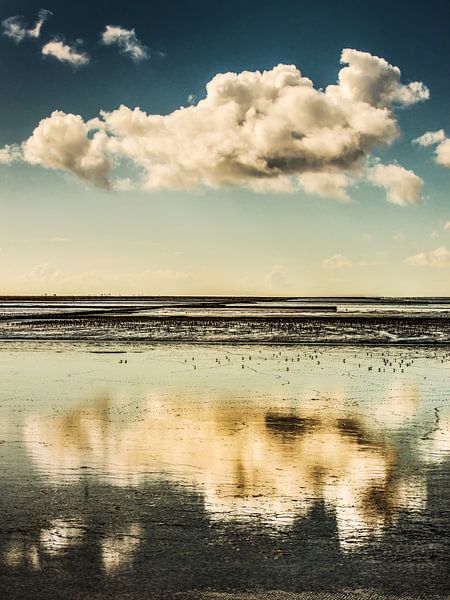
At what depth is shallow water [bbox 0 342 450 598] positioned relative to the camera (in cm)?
738

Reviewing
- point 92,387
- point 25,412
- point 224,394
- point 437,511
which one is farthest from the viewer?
point 92,387

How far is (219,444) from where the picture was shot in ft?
45.0

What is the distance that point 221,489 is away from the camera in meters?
10.5

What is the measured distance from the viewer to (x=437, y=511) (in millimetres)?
9461

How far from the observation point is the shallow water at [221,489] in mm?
7383

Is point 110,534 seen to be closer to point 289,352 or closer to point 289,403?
point 289,403

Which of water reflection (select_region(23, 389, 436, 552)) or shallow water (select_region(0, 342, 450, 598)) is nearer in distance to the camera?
shallow water (select_region(0, 342, 450, 598))

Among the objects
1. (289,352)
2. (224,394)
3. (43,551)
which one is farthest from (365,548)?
(289,352)

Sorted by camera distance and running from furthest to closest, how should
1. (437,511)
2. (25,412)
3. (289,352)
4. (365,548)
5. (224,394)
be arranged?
(289,352) < (224,394) < (25,412) < (437,511) < (365,548)

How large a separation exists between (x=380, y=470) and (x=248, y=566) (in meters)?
4.97

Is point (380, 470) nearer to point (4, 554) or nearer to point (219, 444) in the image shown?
point (219, 444)

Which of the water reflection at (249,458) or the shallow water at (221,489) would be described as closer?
the shallow water at (221,489)

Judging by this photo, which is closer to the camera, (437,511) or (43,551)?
(43,551)

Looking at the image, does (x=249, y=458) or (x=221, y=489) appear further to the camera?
(x=249, y=458)
